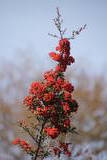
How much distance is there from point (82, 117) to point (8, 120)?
914 centimetres

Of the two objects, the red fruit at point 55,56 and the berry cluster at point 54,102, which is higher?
the red fruit at point 55,56

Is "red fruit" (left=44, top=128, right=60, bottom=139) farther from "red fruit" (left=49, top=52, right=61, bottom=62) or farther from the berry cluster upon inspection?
"red fruit" (left=49, top=52, right=61, bottom=62)

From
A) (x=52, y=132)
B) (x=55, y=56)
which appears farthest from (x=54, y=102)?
(x=55, y=56)

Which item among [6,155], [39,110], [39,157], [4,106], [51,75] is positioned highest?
[4,106]

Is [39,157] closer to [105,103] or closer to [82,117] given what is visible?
[82,117]

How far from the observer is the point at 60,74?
11438 mm

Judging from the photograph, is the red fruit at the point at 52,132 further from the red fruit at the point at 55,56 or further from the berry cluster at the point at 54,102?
the red fruit at the point at 55,56

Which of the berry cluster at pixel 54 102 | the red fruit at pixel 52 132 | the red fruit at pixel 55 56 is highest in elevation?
the red fruit at pixel 55 56

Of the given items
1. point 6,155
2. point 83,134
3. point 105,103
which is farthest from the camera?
point 105,103

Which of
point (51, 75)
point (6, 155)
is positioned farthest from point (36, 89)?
point (6, 155)

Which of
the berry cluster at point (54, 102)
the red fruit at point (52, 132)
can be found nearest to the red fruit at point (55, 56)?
the berry cluster at point (54, 102)

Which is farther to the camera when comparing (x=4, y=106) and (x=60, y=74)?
(x=4, y=106)

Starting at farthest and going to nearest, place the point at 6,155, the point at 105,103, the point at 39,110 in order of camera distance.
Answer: the point at 105,103
the point at 6,155
the point at 39,110

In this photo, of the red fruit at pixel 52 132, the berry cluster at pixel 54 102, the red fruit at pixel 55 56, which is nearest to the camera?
the red fruit at pixel 52 132
